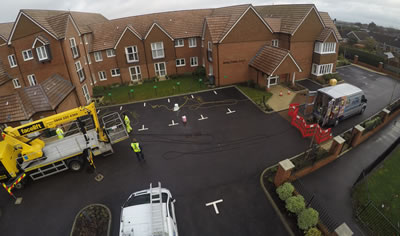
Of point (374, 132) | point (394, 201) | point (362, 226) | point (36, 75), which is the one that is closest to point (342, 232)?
point (362, 226)

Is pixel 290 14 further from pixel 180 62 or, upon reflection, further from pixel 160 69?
pixel 160 69

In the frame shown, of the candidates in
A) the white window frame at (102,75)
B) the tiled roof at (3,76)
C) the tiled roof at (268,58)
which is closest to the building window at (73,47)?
the white window frame at (102,75)

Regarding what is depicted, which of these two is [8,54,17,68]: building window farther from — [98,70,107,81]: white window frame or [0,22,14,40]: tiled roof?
[98,70,107,81]: white window frame

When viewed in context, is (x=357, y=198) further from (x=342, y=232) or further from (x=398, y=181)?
(x=342, y=232)

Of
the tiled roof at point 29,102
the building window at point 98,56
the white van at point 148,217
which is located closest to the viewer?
the white van at point 148,217

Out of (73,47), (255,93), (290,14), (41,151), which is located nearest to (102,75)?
(73,47)

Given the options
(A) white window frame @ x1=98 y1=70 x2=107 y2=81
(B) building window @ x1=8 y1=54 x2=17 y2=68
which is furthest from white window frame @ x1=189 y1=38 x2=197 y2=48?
(B) building window @ x1=8 y1=54 x2=17 y2=68

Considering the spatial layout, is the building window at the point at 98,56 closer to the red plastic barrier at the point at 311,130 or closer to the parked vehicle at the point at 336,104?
the red plastic barrier at the point at 311,130
